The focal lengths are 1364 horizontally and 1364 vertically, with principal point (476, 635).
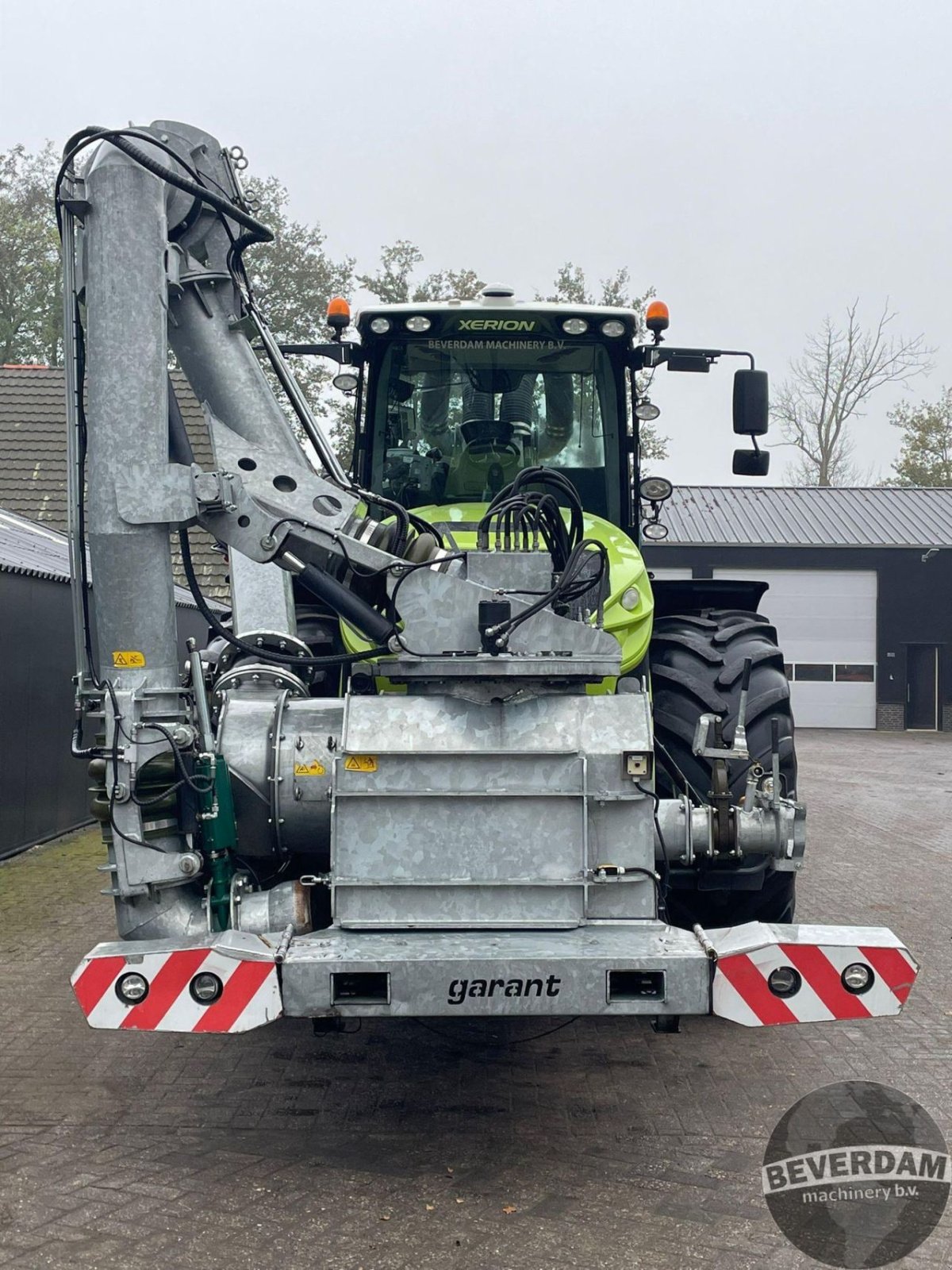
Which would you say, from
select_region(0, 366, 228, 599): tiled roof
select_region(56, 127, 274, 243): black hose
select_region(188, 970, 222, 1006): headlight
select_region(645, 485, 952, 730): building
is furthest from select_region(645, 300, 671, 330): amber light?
select_region(645, 485, 952, 730): building

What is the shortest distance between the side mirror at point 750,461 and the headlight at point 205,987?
415 centimetres

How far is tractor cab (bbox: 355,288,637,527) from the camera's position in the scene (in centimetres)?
687

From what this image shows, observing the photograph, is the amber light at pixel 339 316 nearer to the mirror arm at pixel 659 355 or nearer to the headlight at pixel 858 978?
the mirror arm at pixel 659 355

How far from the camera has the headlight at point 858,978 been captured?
14.2ft

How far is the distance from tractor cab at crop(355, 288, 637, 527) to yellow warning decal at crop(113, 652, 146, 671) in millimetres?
2434

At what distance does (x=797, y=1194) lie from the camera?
176 inches

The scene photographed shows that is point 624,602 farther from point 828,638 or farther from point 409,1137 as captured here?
point 828,638

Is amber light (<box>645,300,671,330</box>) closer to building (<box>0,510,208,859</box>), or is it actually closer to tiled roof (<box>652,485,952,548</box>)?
building (<box>0,510,208,859</box>)

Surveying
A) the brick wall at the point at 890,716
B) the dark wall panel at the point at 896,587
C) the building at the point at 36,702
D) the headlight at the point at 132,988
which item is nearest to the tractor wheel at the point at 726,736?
the headlight at the point at 132,988

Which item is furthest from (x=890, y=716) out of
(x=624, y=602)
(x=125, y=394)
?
(x=125, y=394)

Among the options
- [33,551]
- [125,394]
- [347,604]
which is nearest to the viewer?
[125,394]

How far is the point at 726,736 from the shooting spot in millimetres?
5773

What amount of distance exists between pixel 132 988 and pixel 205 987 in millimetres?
234

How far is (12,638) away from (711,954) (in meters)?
8.06
